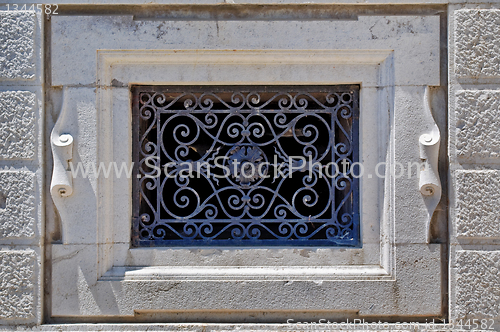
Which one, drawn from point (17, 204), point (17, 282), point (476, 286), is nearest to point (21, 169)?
point (17, 204)

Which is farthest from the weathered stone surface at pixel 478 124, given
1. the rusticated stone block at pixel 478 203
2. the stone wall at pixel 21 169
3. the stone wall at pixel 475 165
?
the stone wall at pixel 21 169

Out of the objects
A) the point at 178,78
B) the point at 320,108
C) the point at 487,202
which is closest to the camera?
the point at 487,202

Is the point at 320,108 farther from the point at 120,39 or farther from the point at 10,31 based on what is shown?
the point at 10,31

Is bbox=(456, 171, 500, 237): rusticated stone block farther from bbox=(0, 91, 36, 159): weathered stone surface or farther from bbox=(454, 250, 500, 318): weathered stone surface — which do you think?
bbox=(0, 91, 36, 159): weathered stone surface

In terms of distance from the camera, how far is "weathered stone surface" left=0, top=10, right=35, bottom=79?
9.89ft

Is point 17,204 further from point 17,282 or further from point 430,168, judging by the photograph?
point 430,168

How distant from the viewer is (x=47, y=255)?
10.0 feet

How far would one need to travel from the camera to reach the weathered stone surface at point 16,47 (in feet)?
9.89

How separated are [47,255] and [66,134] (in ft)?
3.15

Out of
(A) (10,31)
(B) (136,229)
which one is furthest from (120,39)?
(B) (136,229)

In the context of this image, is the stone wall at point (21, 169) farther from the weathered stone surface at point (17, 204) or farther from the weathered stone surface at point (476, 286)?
the weathered stone surface at point (476, 286)

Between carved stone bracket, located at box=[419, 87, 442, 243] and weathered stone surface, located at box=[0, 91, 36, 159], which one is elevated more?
weathered stone surface, located at box=[0, 91, 36, 159]

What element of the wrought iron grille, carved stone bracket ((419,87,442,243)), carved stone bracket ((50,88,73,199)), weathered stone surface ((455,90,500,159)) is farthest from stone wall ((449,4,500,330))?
carved stone bracket ((50,88,73,199))

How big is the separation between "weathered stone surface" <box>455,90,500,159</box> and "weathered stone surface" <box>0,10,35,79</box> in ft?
10.9
